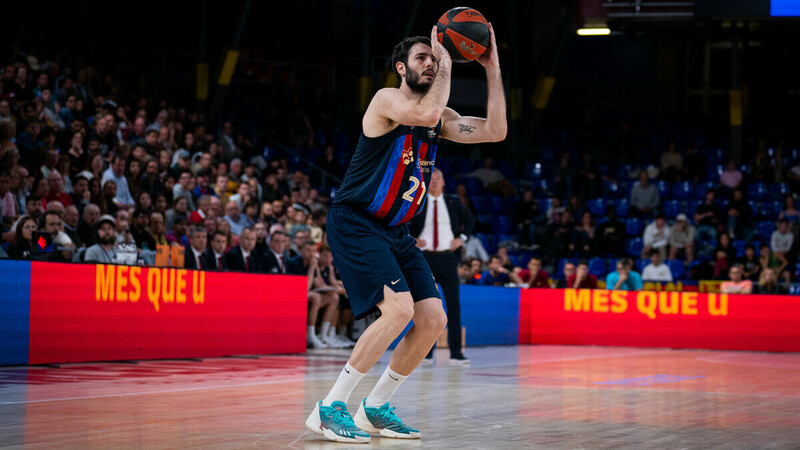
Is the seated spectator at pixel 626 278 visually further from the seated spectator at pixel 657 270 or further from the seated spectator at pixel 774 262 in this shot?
the seated spectator at pixel 774 262

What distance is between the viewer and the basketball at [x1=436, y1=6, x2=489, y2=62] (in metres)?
5.59

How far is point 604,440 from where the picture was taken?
5.46m

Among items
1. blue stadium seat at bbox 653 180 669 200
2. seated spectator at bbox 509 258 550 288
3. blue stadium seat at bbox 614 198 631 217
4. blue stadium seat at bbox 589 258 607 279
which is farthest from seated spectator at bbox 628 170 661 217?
seated spectator at bbox 509 258 550 288

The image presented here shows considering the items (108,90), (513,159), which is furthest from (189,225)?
(513,159)

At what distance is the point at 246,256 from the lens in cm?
1342

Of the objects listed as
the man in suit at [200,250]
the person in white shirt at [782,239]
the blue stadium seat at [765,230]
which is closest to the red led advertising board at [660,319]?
the person in white shirt at [782,239]

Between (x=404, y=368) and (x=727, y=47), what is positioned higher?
(x=727, y=47)

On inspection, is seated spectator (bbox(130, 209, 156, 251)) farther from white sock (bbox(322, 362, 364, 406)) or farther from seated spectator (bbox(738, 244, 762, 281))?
seated spectator (bbox(738, 244, 762, 281))

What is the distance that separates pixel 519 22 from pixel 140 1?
10192 mm

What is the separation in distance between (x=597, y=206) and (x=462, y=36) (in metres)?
18.9

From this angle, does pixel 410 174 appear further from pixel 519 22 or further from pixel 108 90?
pixel 519 22

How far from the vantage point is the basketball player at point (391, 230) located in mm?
5395

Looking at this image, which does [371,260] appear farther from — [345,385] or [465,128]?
[465,128]

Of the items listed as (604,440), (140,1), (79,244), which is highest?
(140,1)
